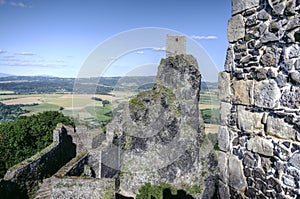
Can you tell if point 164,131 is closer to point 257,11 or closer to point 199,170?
point 199,170

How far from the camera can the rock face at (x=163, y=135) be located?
17.3 metres

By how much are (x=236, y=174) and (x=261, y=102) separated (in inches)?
38.7

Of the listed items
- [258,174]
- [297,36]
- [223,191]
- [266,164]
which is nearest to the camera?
[297,36]

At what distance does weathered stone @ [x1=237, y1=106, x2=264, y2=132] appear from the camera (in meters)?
3.10

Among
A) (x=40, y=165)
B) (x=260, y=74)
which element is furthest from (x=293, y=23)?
(x=40, y=165)

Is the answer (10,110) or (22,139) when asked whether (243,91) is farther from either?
(10,110)

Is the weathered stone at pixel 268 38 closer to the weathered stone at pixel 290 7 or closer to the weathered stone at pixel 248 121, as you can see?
the weathered stone at pixel 290 7

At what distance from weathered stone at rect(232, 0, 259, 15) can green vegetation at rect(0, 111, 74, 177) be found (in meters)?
18.1

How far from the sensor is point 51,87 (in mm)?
46250

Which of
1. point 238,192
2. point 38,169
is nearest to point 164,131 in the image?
point 38,169

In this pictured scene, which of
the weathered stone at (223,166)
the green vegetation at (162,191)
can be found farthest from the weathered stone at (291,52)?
the green vegetation at (162,191)

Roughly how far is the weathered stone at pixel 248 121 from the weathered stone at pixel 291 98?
0.35 meters

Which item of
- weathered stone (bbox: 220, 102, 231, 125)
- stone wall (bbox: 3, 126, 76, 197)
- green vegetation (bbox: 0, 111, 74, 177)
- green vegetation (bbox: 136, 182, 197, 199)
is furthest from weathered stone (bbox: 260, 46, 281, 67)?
green vegetation (bbox: 0, 111, 74, 177)

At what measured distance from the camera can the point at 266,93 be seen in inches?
117
